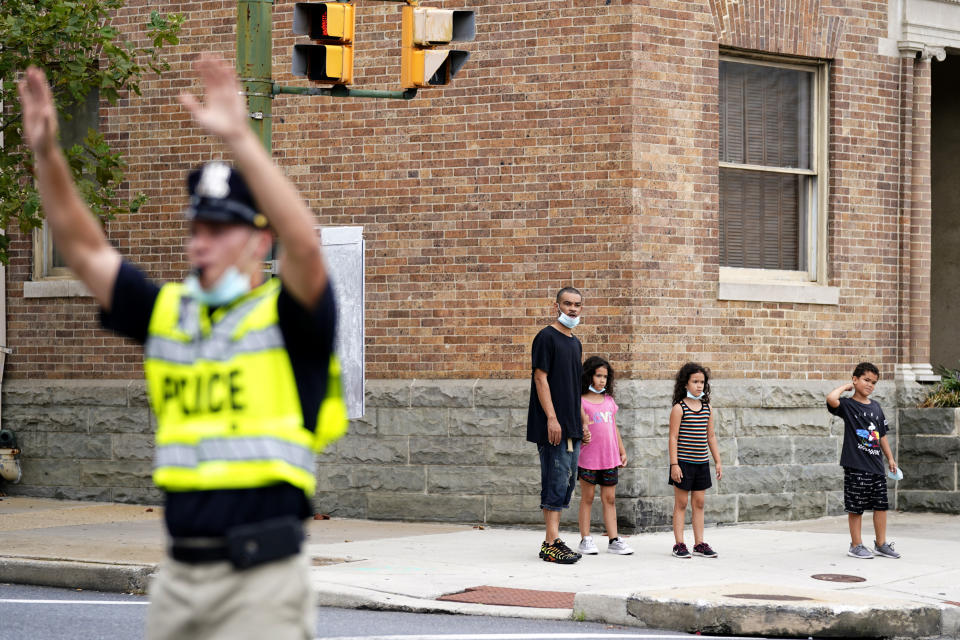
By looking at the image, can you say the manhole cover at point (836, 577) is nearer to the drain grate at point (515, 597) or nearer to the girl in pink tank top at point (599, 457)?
the girl in pink tank top at point (599, 457)

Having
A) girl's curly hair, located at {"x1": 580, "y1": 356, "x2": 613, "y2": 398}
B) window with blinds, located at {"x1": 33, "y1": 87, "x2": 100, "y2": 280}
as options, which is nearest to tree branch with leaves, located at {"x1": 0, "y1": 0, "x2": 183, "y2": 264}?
window with blinds, located at {"x1": 33, "y1": 87, "x2": 100, "y2": 280}

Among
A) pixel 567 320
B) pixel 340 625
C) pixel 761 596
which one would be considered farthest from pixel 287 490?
pixel 567 320

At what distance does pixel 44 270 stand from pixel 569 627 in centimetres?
934

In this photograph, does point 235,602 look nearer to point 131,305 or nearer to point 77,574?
point 131,305

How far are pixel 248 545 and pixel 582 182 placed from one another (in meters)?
10.0

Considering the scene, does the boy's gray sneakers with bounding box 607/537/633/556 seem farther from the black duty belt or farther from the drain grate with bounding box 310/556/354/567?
the black duty belt

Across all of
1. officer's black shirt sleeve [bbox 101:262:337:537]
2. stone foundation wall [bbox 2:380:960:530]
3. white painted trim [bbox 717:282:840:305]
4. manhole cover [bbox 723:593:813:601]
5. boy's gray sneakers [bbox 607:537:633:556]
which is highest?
white painted trim [bbox 717:282:840:305]

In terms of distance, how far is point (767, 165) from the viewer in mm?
14445

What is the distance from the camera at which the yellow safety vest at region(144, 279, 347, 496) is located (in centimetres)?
359

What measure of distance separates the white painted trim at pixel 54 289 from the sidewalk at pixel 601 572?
8.31 ft

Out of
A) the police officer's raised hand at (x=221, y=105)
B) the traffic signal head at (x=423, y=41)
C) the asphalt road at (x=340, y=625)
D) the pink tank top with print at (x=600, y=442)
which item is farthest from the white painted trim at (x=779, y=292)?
the police officer's raised hand at (x=221, y=105)

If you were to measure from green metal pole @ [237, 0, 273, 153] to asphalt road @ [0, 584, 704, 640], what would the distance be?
10.1 ft

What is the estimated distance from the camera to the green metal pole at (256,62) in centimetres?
979

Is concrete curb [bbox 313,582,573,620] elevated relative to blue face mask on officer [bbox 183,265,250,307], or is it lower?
lower
